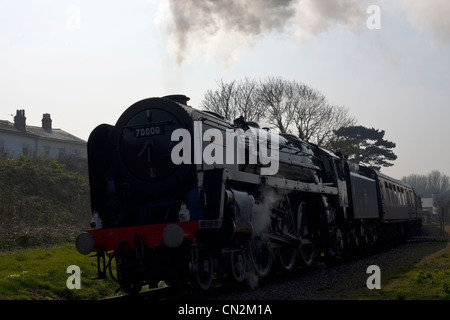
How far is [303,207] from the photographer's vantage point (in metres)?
15.0

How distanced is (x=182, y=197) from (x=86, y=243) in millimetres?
1975

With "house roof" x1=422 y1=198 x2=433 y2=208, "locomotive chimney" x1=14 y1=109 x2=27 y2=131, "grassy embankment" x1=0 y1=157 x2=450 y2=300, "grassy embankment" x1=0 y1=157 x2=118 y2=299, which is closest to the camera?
"grassy embankment" x1=0 y1=157 x2=450 y2=300

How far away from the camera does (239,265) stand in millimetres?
11125

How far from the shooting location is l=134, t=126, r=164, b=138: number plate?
33.9 feet

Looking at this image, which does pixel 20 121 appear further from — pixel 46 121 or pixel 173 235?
pixel 173 235

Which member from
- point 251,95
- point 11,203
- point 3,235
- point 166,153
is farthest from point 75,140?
point 166,153

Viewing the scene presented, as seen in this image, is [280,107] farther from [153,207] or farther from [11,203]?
[153,207]

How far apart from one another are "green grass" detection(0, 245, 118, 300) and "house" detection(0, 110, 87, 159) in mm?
25165

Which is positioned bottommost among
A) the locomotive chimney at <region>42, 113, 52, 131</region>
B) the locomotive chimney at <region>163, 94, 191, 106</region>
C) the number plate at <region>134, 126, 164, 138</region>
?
the number plate at <region>134, 126, 164, 138</region>

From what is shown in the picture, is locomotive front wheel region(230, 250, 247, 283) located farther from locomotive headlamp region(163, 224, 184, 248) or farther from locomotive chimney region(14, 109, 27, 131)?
locomotive chimney region(14, 109, 27, 131)

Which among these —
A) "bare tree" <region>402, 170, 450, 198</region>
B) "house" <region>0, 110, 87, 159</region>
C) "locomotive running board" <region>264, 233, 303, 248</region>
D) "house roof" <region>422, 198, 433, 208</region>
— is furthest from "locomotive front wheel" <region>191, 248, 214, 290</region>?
"bare tree" <region>402, 170, 450, 198</region>

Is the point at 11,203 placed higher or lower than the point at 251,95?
lower

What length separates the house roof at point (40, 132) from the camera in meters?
44.9
